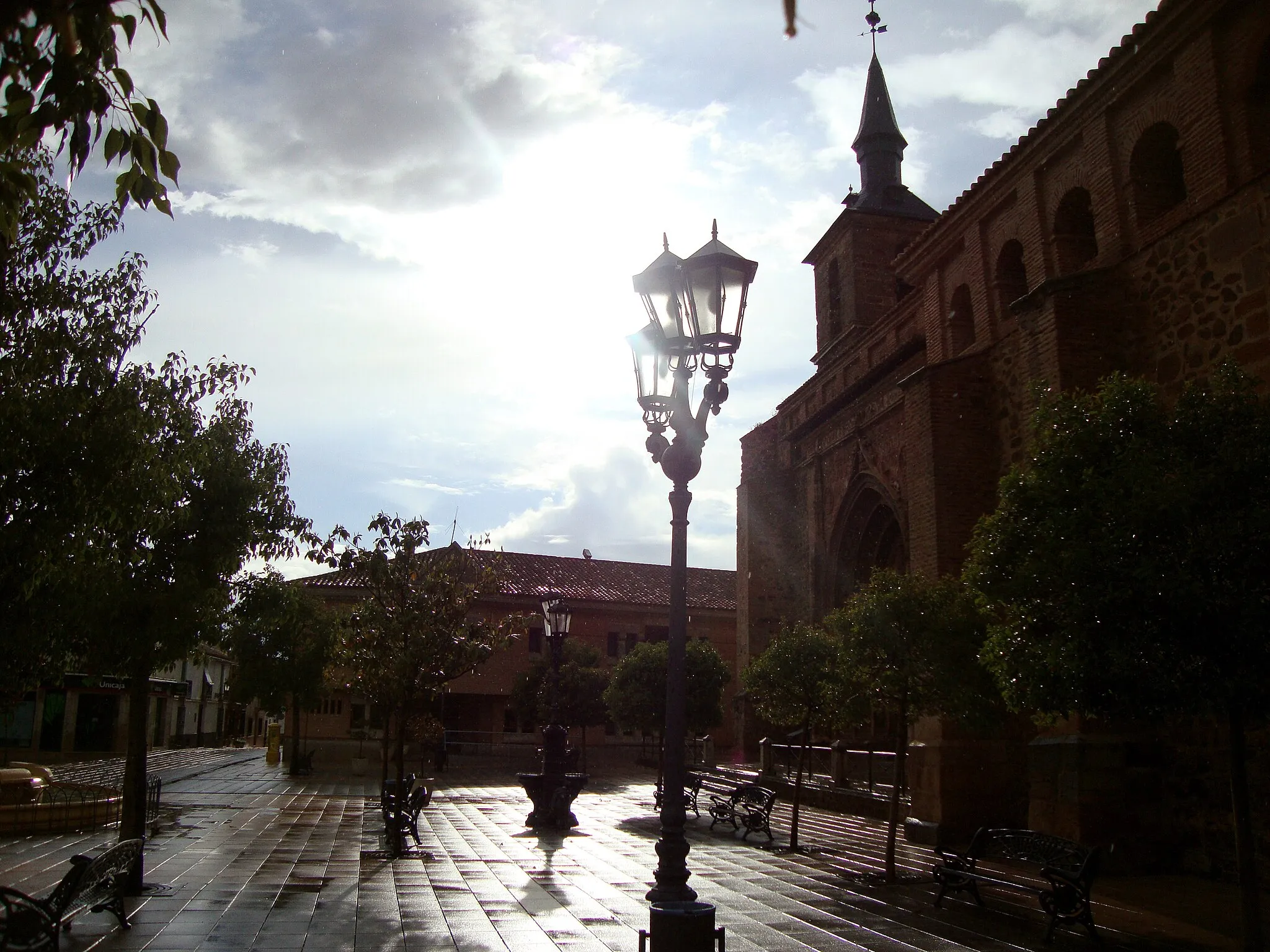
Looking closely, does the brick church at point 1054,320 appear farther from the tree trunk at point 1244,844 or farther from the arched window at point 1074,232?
the tree trunk at point 1244,844

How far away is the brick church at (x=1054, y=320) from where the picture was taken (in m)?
10.2

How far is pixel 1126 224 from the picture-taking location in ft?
39.2

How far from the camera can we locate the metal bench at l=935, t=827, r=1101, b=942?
7.45 metres

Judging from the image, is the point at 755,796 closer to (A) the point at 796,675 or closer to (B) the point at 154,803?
(A) the point at 796,675

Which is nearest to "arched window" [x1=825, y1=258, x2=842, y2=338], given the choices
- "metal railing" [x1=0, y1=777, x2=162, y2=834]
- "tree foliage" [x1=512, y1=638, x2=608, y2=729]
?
"tree foliage" [x1=512, y1=638, x2=608, y2=729]

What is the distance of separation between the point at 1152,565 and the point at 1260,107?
682 centimetres

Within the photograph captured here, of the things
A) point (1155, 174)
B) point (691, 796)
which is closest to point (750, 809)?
point (691, 796)

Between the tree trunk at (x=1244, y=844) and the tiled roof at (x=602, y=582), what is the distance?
3547 centimetres

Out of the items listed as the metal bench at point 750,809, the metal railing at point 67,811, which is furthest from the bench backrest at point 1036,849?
the metal railing at point 67,811

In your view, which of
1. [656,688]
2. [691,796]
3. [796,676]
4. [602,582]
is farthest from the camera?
[602,582]

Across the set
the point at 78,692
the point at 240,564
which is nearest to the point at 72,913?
the point at 240,564

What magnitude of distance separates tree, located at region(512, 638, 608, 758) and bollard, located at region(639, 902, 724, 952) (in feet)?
83.0

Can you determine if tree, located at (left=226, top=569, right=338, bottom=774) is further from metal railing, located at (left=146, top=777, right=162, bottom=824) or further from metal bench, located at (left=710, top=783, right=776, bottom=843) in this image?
metal bench, located at (left=710, top=783, right=776, bottom=843)

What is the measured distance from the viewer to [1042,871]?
301 inches
